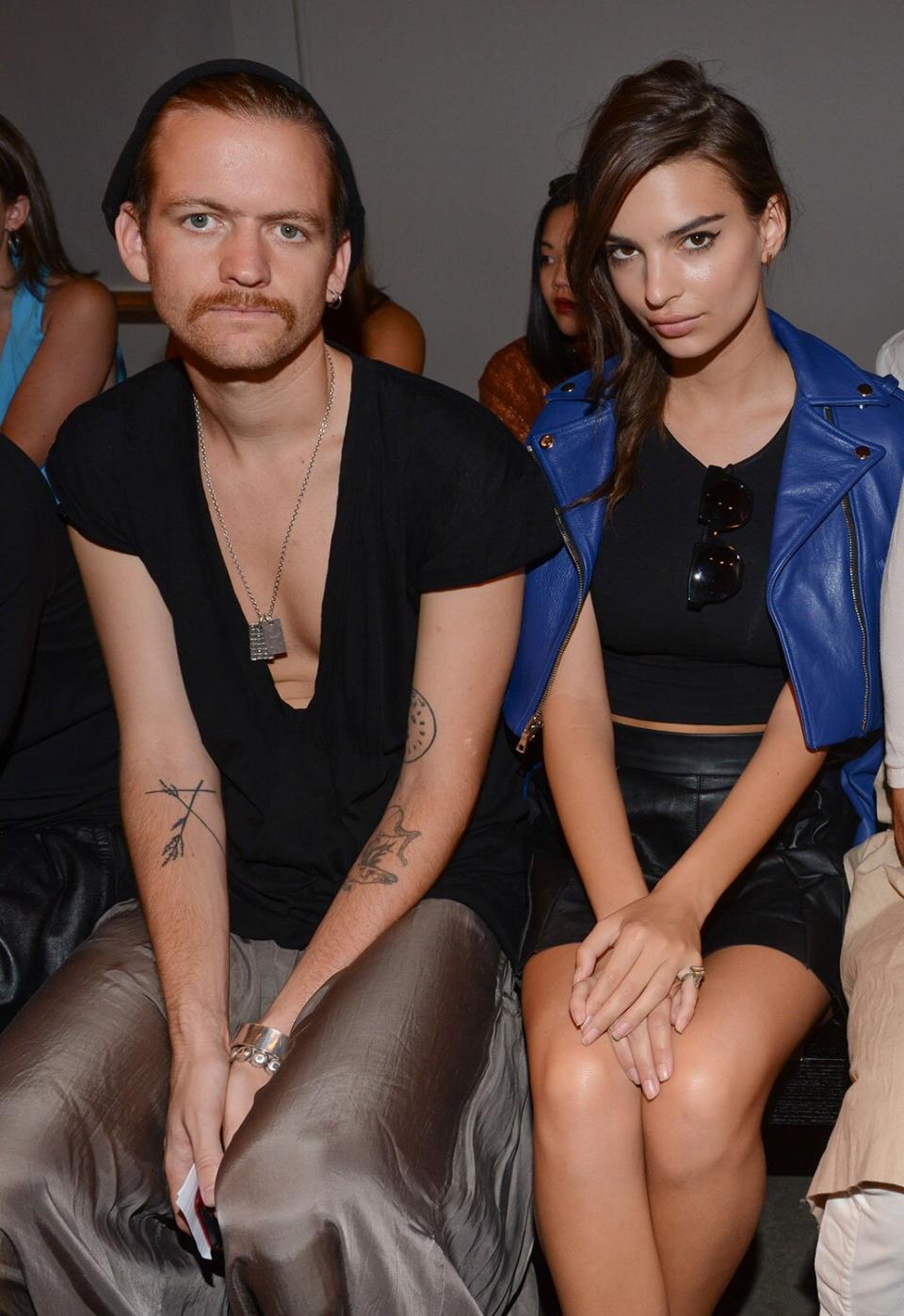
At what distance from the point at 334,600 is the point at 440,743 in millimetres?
227

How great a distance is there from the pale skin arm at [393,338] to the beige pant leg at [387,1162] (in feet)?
6.08

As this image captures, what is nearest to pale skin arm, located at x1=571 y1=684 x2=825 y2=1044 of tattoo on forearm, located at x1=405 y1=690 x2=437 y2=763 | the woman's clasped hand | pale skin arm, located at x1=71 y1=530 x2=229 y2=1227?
the woman's clasped hand

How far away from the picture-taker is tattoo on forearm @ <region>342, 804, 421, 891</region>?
1647 millimetres

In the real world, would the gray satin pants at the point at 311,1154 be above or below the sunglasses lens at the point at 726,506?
below

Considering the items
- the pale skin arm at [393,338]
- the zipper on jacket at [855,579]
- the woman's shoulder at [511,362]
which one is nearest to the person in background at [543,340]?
the woman's shoulder at [511,362]

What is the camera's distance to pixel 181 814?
1746 mm

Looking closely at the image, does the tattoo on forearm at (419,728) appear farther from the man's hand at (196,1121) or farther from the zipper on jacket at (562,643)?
the man's hand at (196,1121)

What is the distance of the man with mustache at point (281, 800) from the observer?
53.9 inches

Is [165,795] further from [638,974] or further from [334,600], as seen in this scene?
[638,974]

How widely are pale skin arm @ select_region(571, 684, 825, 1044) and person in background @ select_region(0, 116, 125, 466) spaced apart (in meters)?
1.63

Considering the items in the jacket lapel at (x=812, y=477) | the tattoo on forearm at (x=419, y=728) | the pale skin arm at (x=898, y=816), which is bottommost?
the pale skin arm at (x=898, y=816)

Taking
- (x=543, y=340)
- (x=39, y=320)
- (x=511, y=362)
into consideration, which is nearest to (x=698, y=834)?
(x=543, y=340)

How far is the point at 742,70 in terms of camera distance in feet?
14.5

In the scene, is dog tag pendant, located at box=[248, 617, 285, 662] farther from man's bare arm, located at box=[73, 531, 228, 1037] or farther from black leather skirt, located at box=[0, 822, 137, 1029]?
black leather skirt, located at box=[0, 822, 137, 1029]
